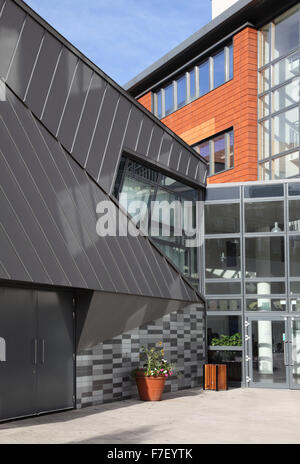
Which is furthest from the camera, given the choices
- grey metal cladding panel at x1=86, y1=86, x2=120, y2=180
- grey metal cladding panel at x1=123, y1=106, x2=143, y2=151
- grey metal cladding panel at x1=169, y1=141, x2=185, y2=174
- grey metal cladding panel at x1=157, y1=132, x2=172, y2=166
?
grey metal cladding panel at x1=169, y1=141, x2=185, y2=174

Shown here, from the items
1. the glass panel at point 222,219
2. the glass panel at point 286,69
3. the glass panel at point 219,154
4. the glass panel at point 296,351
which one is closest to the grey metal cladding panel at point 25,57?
the glass panel at point 222,219

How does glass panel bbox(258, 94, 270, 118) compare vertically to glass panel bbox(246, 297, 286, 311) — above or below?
above

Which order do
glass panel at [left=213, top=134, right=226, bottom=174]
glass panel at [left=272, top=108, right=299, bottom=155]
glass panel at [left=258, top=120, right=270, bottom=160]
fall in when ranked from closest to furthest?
glass panel at [left=272, top=108, right=299, bottom=155], glass panel at [left=258, top=120, right=270, bottom=160], glass panel at [left=213, top=134, right=226, bottom=174]

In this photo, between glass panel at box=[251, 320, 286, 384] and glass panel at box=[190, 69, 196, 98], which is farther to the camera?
glass panel at box=[190, 69, 196, 98]

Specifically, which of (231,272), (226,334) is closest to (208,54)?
(231,272)

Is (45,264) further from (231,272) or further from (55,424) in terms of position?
(231,272)

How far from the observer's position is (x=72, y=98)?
13156mm

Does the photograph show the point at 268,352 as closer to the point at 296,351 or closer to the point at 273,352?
the point at 273,352

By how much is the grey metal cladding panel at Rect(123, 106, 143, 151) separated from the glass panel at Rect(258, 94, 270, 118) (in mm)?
7873

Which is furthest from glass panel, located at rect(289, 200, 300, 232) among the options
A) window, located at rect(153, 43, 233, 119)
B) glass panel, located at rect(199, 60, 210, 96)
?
glass panel, located at rect(199, 60, 210, 96)

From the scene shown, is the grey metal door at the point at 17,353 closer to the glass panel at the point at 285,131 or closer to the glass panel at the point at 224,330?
the glass panel at the point at 224,330

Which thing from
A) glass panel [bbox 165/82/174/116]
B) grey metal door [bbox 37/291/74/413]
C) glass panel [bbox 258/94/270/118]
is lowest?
grey metal door [bbox 37/291/74/413]

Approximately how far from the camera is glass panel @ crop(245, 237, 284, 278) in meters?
18.2

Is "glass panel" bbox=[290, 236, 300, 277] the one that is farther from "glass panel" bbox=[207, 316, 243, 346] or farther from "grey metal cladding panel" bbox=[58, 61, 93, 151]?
"grey metal cladding panel" bbox=[58, 61, 93, 151]
